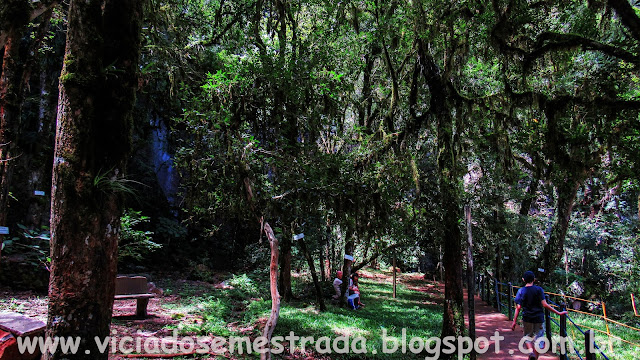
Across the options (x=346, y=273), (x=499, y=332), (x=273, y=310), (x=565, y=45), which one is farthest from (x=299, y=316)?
(x=565, y=45)

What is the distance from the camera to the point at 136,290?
8344 millimetres

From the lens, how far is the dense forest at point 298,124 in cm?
266

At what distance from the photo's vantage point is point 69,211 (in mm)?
2516

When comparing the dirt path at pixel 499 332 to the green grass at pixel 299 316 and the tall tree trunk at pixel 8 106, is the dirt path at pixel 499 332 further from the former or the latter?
the tall tree trunk at pixel 8 106

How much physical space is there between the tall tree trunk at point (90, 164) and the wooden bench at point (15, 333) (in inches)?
108

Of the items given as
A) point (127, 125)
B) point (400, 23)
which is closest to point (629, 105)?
point (400, 23)

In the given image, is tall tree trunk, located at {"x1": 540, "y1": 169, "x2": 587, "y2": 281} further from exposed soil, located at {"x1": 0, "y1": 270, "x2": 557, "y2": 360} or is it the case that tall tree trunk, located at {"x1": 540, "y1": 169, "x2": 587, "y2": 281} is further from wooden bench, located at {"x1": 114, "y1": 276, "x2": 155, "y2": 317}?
wooden bench, located at {"x1": 114, "y1": 276, "x2": 155, "y2": 317}

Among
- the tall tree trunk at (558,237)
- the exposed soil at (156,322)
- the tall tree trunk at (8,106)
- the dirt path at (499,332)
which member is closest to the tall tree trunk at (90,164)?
the exposed soil at (156,322)

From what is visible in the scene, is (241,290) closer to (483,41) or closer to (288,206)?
(288,206)

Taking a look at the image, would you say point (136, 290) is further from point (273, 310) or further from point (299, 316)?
point (273, 310)

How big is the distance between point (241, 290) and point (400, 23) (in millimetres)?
9844

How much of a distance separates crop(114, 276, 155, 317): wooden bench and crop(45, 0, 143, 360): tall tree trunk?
5.93 metres

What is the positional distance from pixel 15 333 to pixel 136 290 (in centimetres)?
405

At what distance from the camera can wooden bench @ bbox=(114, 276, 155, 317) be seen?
310 inches
